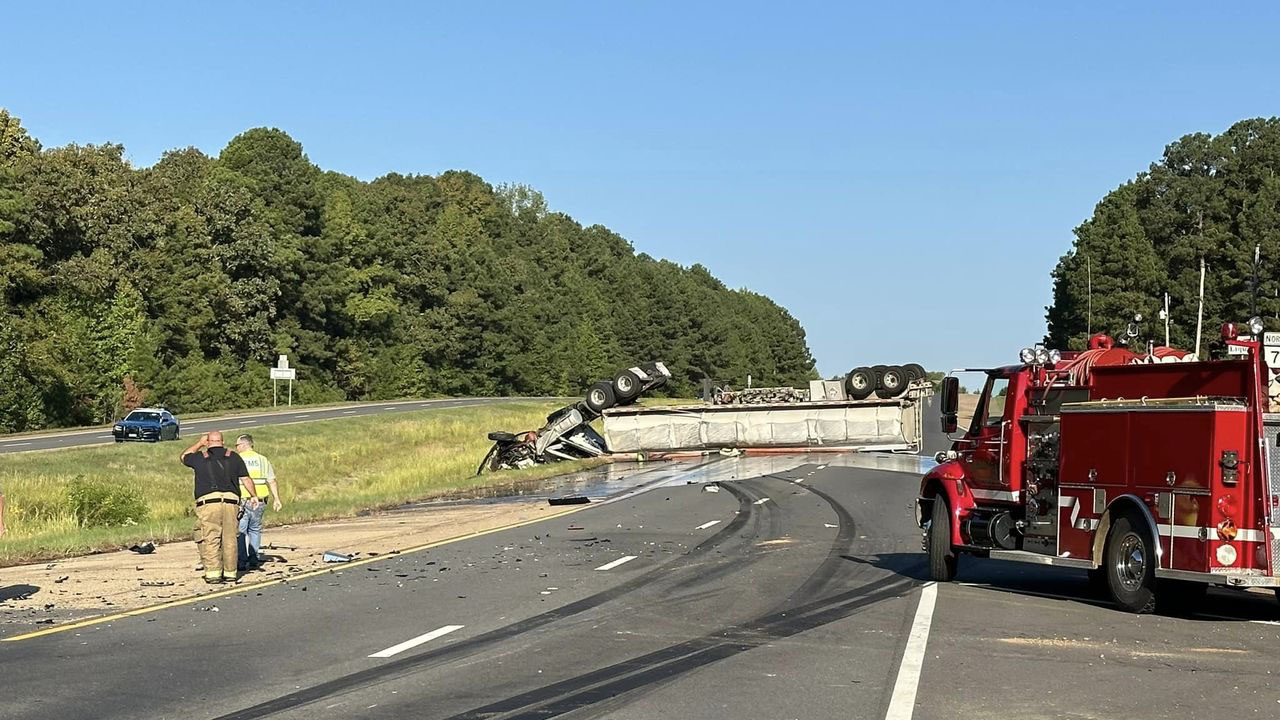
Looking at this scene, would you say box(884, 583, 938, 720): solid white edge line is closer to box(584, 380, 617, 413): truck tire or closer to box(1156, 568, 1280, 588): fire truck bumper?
box(1156, 568, 1280, 588): fire truck bumper

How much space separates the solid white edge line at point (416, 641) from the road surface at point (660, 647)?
47 mm

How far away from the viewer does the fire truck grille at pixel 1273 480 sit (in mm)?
13562

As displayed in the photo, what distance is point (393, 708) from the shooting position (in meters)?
9.61

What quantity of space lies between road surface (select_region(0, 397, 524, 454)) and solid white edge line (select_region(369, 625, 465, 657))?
39.9 metres

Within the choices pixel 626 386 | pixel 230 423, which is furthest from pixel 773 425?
pixel 230 423

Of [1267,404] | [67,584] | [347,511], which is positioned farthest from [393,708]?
[347,511]

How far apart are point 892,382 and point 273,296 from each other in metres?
55.8

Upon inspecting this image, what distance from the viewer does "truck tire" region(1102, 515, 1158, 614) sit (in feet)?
47.7

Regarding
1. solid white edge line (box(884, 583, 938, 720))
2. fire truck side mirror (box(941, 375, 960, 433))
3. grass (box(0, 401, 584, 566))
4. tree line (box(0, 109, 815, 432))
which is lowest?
grass (box(0, 401, 584, 566))

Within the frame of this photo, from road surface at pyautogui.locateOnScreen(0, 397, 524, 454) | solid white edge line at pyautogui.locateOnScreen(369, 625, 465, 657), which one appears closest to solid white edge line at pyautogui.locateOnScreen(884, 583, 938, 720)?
solid white edge line at pyautogui.locateOnScreen(369, 625, 465, 657)

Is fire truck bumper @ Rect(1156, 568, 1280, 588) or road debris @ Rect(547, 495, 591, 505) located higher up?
fire truck bumper @ Rect(1156, 568, 1280, 588)

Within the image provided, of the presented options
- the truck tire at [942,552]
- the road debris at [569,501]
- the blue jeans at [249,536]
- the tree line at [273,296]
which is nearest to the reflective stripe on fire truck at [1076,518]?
the truck tire at [942,552]

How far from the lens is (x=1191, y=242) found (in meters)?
111

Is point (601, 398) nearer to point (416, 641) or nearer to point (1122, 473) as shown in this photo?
point (1122, 473)
